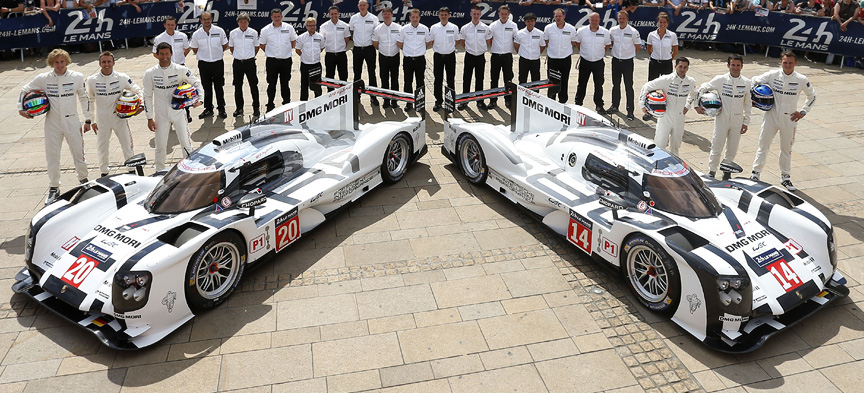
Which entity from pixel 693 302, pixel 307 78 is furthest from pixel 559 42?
pixel 693 302

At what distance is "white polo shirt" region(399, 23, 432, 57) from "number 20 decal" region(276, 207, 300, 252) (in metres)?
5.81

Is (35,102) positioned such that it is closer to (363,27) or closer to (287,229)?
(287,229)

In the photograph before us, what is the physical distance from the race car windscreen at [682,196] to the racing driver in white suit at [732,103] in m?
2.53

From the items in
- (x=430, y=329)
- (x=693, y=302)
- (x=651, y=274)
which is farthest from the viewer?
(x=651, y=274)

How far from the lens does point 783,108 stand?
905cm

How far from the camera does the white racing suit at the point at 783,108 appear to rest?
8.92 m

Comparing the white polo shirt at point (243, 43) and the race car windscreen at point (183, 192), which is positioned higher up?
the white polo shirt at point (243, 43)

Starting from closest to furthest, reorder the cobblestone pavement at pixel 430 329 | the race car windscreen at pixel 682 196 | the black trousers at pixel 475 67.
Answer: the cobblestone pavement at pixel 430 329
the race car windscreen at pixel 682 196
the black trousers at pixel 475 67

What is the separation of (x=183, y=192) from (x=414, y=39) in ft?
21.5

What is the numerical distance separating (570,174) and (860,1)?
1303 cm

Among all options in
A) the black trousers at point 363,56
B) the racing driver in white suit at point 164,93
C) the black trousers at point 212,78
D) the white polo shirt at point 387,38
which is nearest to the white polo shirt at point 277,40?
the black trousers at point 212,78

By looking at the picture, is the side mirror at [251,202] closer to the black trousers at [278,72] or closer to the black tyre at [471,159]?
the black tyre at [471,159]

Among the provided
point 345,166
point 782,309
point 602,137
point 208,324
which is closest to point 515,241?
point 602,137

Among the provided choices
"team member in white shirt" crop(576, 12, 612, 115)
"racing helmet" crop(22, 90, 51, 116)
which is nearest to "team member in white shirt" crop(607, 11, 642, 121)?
"team member in white shirt" crop(576, 12, 612, 115)
